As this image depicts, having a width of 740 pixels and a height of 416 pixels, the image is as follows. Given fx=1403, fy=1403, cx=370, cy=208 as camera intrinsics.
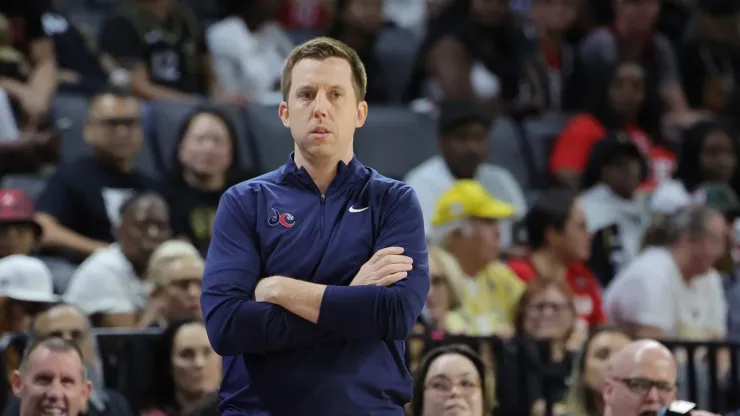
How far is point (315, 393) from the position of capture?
120 inches

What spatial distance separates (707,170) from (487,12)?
1773mm

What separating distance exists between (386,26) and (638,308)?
381 cm

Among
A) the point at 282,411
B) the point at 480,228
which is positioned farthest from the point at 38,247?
the point at 282,411

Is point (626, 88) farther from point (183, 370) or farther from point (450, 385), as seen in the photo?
point (450, 385)

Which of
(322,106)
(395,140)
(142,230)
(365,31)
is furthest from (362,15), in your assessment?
(322,106)

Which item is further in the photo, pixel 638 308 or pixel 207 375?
pixel 638 308

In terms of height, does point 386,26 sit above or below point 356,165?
above

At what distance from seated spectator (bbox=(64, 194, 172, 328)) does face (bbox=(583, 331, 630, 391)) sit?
195cm

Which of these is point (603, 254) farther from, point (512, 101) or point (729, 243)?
point (512, 101)

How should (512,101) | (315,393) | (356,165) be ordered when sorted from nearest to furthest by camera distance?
(315,393), (356,165), (512,101)

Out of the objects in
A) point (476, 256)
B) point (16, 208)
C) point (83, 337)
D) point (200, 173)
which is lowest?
point (83, 337)

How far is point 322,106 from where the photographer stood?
313 centimetres

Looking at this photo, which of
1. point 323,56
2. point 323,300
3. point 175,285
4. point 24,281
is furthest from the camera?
point 175,285

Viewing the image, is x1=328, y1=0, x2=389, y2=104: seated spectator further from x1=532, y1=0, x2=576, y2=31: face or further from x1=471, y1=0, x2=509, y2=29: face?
x1=532, y1=0, x2=576, y2=31: face
